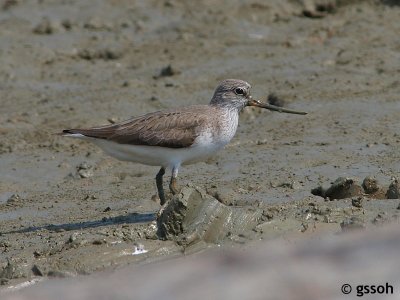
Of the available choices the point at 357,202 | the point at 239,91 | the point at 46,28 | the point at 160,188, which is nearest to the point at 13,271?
the point at 160,188

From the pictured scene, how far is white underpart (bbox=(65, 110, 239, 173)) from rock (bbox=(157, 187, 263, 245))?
3.14ft

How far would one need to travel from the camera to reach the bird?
10.7m

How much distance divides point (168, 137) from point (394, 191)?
2184 mm

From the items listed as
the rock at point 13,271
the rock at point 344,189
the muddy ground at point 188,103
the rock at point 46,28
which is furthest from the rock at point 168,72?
the rock at point 13,271

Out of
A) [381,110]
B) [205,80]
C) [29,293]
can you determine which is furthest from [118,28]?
[29,293]

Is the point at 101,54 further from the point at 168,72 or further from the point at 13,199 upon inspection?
the point at 13,199

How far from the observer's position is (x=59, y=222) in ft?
35.4

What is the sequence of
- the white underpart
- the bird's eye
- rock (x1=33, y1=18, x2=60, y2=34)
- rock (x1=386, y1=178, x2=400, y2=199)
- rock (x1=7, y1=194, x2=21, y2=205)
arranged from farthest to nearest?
rock (x1=33, y1=18, x2=60, y2=34) → rock (x1=7, y1=194, x2=21, y2=205) → the bird's eye → the white underpart → rock (x1=386, y1=178, x2=400, y2=199)

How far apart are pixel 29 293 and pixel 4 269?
0.82 m

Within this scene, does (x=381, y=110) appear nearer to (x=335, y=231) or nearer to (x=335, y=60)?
(x=335, y=60)

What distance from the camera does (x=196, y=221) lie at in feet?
31.9

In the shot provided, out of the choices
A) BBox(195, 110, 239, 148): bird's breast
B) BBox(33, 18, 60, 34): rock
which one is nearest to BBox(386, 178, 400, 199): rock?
BBox(195, 110, 239, 148): bird's breast

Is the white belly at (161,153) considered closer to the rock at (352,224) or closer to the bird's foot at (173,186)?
the bird's foot at (173,186)

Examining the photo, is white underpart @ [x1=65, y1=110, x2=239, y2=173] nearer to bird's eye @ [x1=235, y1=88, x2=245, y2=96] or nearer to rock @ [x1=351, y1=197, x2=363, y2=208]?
bird's eye @ [x1=235, y1=88, x2=245, y2=96]
